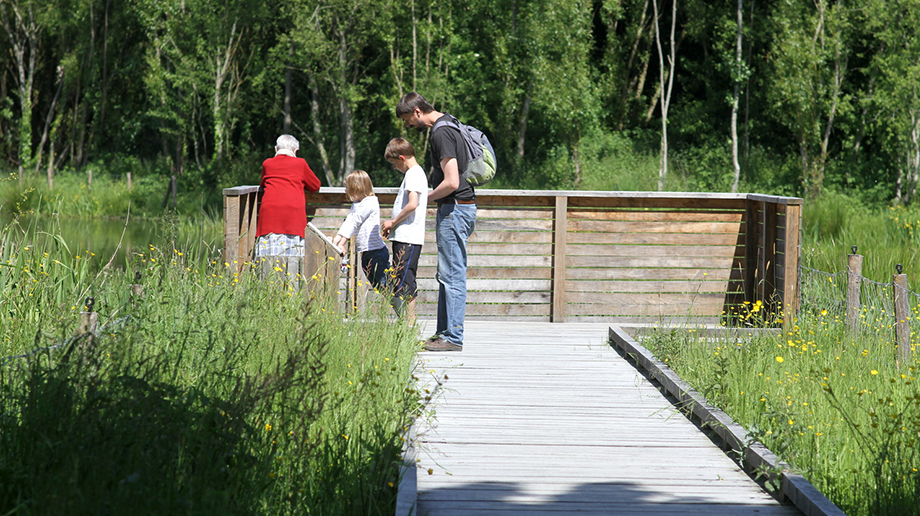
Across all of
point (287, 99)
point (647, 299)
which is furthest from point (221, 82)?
point (647, 299)

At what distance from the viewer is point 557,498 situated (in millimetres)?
3412

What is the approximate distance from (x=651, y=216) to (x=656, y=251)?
1.15 ft

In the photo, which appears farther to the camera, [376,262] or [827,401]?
[376,262]

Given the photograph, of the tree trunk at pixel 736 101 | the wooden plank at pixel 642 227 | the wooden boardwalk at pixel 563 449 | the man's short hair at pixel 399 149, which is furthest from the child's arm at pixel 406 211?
the tree trunk at pixel 736 101

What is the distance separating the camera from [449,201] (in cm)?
607

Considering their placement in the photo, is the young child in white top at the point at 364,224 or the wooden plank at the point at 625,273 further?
the wooden plank at the point at 625,273

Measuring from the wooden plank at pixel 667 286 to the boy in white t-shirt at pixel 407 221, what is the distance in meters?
2.37

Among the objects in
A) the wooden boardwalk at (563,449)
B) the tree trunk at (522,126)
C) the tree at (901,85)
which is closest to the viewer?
the wooden boardwalk at (563,449)

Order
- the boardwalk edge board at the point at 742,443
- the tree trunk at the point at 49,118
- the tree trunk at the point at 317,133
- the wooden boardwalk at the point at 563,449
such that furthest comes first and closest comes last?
the tree trunk at the point at 49,118, the tree trunk at the point at 317,133, the wooden boardwalk at the point at 563,449, the boardwalk edge board at the point at 742,443

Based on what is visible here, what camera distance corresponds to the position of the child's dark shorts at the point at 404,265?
637 centimetres

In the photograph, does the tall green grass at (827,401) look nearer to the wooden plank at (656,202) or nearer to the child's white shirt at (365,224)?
the wooden plank at (656,202)

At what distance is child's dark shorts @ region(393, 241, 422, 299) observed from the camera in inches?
251

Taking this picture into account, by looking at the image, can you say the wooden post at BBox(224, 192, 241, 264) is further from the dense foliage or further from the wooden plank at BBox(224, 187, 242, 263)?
the dense foliage

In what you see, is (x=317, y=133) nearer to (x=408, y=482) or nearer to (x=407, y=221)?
(x=407, y=221)
